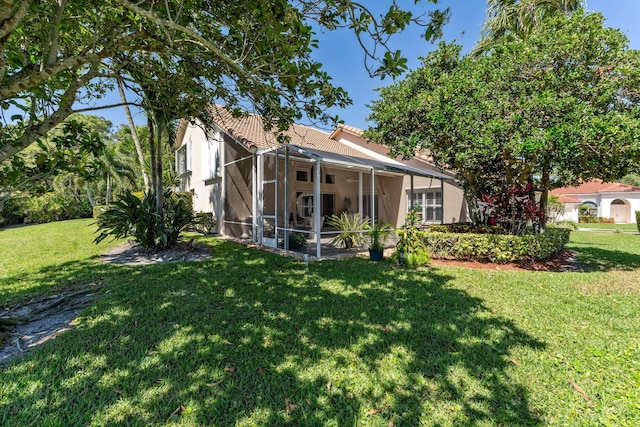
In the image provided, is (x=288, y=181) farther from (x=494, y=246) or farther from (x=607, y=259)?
(x=607, y=259)

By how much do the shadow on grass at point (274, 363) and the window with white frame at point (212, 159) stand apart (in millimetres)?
9989

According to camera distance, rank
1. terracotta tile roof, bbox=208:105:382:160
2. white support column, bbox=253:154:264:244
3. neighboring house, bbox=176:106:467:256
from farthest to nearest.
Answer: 1. terracotta tile roof, bbox=208:105:382:160
2. white support column, bbox=253:154:264:244
3. neighboring house, bbox=176:106:467:256

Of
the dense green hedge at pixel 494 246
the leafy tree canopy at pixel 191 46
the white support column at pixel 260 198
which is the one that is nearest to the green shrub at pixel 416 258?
the dense green hedge at pixel 494 246

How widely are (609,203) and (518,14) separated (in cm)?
3872

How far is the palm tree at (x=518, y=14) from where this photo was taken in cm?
1059

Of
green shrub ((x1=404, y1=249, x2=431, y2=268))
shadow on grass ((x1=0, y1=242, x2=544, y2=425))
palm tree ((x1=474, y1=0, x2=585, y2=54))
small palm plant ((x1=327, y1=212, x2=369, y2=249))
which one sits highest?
palm tree ((x1=474, y1=0, x2=585, y2=54))

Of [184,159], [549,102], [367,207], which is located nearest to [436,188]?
[367,207]

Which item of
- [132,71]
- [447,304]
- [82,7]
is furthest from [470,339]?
[132,71]

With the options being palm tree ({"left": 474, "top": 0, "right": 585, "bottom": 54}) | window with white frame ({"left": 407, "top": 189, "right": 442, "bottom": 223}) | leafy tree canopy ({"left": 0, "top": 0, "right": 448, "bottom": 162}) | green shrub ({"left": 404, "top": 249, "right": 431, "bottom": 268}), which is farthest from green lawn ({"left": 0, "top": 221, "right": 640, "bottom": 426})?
window with white frame ({"left": 407, "top": 189, "right": 442, "bottom": 223})

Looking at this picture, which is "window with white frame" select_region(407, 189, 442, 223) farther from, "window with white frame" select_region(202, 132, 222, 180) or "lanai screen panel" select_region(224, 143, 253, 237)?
"window with white frame" select_region(202, 132, 222, 180)

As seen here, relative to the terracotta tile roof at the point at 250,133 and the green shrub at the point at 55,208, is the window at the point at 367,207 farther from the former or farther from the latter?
the green shrub at the point at 55,208

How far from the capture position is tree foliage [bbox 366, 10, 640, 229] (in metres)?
6.74

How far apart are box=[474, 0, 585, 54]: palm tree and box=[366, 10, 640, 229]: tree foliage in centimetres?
293

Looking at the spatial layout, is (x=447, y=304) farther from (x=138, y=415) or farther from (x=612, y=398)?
(x=138, y=415)
